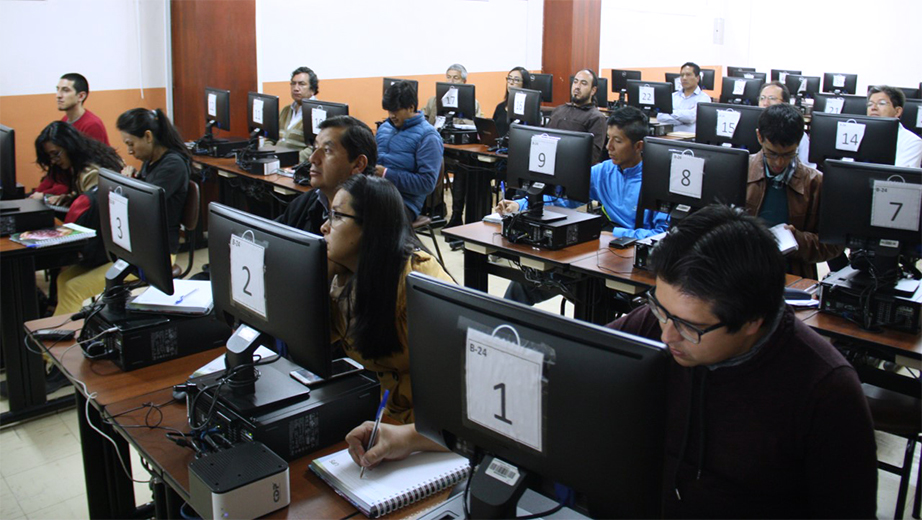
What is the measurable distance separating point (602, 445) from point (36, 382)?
3008mm

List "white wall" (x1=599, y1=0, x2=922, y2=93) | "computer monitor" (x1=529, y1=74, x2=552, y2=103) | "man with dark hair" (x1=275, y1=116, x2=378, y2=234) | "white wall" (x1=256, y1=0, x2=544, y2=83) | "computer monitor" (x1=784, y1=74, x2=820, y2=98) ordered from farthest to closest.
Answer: "white wall" (x1=599, y1=0, x2=922, y2=93), "computer monitor" (x1=784, y1=74, x2=820, y2=98), "computer monitor" (x1=529, y1=74, x2=552, y2=103), "white wall" (x1=256, y1=0, x2=544, y2=83), "man with dark hair" (x1=275, y1=116, x2=378, y2=234)

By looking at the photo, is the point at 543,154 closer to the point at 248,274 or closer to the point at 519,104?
the point at 248,274

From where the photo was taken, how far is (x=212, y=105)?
577cm

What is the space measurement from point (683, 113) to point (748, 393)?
749 cm

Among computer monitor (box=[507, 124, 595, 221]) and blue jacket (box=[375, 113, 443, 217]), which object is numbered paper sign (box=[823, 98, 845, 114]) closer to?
blue jacket (box=[375, 113, 443, 217])

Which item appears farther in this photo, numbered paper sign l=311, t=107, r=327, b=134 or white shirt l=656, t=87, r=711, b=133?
white shirt l=656, t=87, r=711, b=133

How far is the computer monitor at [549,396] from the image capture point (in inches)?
39.1

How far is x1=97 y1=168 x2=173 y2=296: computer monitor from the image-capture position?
2.09 metres

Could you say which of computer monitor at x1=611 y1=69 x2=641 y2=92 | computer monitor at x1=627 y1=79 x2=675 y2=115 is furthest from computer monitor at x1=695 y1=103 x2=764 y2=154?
computer monitor at x1=611 y1=69 x2=641 y2=92

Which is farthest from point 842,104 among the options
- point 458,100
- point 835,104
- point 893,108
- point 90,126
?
point 90,126

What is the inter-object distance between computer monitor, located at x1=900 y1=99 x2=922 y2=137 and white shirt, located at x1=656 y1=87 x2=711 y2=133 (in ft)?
6.58

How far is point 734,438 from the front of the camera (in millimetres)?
1298

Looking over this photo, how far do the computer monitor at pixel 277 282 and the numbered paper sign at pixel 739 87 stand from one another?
7816 mm

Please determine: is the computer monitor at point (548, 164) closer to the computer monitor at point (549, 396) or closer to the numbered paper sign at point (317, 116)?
the numbered paper sign at point (317, 116)
